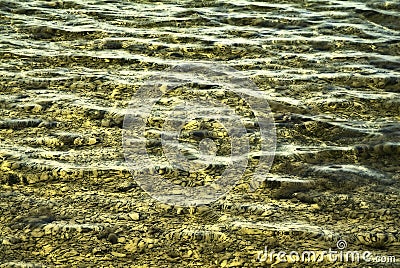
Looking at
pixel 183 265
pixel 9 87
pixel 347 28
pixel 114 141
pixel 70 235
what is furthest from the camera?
pixel 347 28

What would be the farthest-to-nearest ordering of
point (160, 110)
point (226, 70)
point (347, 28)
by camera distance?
1. point (347, 28)
2. point (226, 70)
3. point (160, 110)

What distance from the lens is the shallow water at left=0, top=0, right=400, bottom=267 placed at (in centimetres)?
296

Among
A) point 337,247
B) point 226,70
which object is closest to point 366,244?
point 337,247

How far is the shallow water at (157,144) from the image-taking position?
2.96 meters

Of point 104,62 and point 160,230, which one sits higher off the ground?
point 104,62

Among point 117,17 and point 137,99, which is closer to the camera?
point 137,99

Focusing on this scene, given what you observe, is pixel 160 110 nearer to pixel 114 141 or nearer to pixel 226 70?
pixel 114 141

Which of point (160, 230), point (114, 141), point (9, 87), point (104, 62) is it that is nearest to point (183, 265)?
point (160, 230)

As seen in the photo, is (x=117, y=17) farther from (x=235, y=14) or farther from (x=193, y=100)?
(x=193, y=100)

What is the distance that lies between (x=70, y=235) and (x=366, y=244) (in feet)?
4.88

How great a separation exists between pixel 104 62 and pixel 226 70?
1145 millimetres

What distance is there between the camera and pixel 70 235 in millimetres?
2975

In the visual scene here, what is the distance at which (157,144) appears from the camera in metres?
3.96

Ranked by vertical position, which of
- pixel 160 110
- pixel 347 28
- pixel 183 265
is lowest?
pixel 183 265
